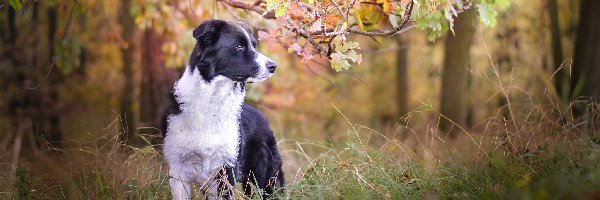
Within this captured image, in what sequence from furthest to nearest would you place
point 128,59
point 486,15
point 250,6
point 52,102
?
point 52,102 < point 128,59 < point 250,6 < point 486,15

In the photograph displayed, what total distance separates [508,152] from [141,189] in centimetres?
288

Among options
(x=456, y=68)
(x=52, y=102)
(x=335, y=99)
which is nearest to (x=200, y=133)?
(x=335, y=99)

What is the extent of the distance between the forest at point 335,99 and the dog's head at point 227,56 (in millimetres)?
333

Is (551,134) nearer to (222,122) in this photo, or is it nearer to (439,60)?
(222,122)

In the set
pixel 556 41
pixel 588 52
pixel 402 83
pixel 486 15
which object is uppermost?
pixel 486 15

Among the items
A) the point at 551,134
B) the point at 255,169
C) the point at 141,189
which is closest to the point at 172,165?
the point at 141,189

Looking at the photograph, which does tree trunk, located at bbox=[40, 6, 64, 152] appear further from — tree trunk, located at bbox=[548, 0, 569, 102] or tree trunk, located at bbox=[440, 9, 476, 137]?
tree trunk, located at bbox=[548, 0, 569, 102]

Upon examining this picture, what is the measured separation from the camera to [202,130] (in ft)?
18.3

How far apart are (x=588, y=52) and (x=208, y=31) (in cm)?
725

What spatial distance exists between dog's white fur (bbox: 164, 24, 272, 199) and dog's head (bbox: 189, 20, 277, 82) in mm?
68

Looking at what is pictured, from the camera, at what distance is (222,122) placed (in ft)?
18.5

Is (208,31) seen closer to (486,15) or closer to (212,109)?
(212,109)

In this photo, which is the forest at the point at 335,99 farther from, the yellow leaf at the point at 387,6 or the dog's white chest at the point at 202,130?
the dog's white chest at the point at 202,130

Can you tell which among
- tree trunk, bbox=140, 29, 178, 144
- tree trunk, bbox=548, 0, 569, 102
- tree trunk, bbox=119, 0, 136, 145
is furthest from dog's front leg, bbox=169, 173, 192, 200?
tree trunk, bbox=548, 0, 569, 102
